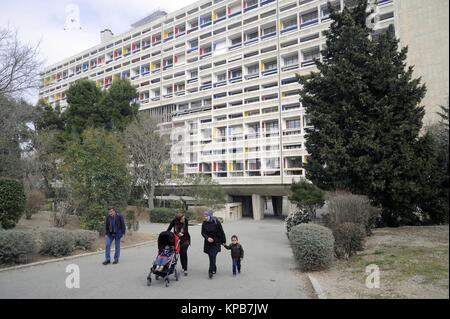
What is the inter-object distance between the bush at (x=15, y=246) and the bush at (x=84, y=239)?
195 centimetres

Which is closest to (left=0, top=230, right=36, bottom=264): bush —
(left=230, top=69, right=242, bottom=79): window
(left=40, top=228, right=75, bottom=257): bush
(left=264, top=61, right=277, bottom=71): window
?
(left=40, top=228, right=75, bottom=257): bush

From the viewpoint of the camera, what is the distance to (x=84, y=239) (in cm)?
Result: 1111

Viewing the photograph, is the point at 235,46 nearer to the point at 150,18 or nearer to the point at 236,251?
the point at 150,18

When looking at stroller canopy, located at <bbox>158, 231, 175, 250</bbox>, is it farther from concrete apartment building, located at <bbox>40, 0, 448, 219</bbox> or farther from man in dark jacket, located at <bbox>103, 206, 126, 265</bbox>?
concrete apartment building, located at <bbox>40, 0, 448, 219</bbox>

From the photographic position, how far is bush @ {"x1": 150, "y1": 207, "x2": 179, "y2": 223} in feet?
88.4

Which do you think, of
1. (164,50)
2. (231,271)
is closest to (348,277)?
(231,271)

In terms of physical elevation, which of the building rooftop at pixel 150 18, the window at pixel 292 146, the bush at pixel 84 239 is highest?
the building rooftop at pixel 150 18

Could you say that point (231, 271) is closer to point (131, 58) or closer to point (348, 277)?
point (348, 277)

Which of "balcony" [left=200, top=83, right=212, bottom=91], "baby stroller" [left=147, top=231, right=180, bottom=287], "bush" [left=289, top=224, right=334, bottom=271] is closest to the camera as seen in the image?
"baby stroller" [left=147, top=231, right=180, bottom=287]

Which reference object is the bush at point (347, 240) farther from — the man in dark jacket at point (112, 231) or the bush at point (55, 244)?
the bush at point (55, 244)

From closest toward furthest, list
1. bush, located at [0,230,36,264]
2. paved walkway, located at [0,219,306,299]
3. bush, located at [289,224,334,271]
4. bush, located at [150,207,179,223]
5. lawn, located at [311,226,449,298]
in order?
1. lawn, located at [311,226,449,298]
2. paved walkway, located at [0,219,306,299]
3. bush, located at [289,224,334,271]
4. bush, located at [0,230,36,264]
5. bush, located at [150,207,179,223]

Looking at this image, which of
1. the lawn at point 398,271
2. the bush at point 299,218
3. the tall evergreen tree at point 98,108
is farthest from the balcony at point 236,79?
the lawn at point 398,271

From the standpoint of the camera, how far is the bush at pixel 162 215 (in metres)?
27.0

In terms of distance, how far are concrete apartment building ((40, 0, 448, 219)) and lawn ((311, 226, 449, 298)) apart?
22075 millimetres
